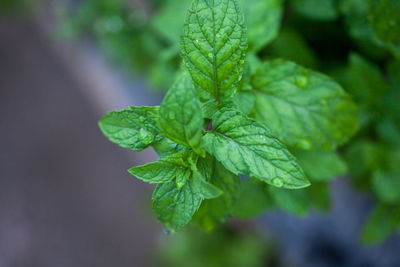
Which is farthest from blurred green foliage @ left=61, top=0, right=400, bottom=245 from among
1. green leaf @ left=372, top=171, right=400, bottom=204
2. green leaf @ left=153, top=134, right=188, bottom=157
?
green leaf @ left=153, top=134, right=188, bottom=157

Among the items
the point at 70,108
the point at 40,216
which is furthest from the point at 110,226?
the point at 70,108

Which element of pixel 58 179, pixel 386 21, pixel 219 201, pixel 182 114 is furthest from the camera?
pixel 58 179

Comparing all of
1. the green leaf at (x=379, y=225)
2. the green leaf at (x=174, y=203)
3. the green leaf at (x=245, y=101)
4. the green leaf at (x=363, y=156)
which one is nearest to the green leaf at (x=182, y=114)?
the green leaf at (x=174, y=203)

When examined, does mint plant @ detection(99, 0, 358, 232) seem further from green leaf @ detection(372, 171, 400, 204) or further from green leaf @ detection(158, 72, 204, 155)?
green leaf @ detection(372, 171, 400, 204)

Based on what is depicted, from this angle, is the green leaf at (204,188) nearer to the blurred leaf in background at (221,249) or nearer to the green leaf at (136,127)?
the green leaf at (136,127)

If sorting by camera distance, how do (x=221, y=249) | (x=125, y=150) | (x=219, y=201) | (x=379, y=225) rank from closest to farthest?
(x=219, y=201)
(x=379, y=225)
(x=221, y=249)
(x=125, y=150)

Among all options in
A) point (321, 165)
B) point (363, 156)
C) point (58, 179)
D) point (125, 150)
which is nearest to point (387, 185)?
point (363, 156)

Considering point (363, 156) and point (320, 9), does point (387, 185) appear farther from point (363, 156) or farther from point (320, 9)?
point (320, 9)
